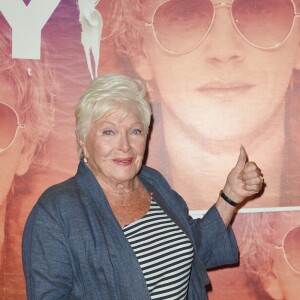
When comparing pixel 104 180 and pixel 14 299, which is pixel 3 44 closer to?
pixel 104 180

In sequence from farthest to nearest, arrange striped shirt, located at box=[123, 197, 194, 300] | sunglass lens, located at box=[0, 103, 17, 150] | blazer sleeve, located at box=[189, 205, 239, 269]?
sunglass lens, located at box=[0, 103, 17, 150], blazer sleeve, located at box=[189, 205, 239, 269], striped shirt, located at box=[123, 197, 194, 300]

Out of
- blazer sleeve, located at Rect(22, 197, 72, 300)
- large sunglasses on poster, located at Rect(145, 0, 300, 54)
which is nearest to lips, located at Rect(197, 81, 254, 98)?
large sunglasses on poster, located at Rect(145, 0, 300, 54)

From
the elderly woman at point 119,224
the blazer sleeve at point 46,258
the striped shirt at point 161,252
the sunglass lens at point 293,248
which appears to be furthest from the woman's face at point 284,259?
the blazer sleeve at point 46,258

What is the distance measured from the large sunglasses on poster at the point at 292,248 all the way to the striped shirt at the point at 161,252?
55 centimetres

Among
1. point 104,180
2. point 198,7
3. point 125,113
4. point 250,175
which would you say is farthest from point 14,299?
point 198,7

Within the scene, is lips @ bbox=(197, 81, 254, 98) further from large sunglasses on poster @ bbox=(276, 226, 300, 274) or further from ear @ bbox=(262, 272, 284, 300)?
ear @ bbox=(262, 272, 284, 300)

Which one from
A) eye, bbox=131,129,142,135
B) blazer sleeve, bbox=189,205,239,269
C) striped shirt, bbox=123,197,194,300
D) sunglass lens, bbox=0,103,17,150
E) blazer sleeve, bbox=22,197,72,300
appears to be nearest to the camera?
blazer sleeve, bbox=22,197,72,300

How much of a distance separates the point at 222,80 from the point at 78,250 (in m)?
0.93

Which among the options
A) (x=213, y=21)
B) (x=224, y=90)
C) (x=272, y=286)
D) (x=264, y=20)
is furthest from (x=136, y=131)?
(x=272, y=286)

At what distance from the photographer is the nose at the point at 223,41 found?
1715mm

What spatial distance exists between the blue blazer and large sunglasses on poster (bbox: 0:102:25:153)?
527 millimetres

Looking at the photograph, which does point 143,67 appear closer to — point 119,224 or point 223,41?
point 223,41

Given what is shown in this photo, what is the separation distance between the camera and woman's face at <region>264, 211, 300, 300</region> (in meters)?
1.73

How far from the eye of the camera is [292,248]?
1.74 meters
